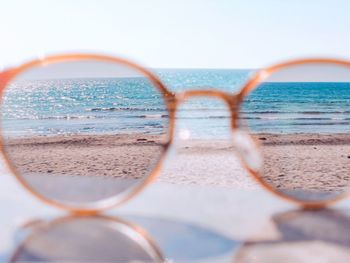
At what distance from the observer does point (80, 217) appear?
37.3 inches

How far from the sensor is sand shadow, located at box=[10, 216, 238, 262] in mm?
741

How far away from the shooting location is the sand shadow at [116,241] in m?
0.74

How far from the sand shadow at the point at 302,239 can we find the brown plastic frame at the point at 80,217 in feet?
0.46

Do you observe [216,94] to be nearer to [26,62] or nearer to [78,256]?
[26,62]

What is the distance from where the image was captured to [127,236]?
→ 835 millimetres

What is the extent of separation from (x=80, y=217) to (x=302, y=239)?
1.47 feet

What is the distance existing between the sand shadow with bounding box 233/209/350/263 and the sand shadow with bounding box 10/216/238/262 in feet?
0.17

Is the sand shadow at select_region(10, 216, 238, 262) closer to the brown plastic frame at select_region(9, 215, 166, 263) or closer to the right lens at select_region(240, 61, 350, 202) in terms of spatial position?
the brown plastic frame at select_region(9, 215, 166, 263)

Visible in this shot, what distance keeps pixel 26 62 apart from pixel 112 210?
39 cm

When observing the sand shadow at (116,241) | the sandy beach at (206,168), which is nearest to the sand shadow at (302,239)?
the sand shadow at (116,241)

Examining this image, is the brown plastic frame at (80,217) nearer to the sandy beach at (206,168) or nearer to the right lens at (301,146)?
the sandy beach at (206,168)

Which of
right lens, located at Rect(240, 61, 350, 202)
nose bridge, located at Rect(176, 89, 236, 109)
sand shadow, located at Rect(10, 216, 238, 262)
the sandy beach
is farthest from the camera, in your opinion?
the sandy beach

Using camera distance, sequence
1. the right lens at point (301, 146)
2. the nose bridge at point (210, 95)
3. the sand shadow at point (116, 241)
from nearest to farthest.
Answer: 1. the sand shadow at point (116, 241)
2. the nose bridge at point (210, 95)
3. the right lens at point (301, 146)

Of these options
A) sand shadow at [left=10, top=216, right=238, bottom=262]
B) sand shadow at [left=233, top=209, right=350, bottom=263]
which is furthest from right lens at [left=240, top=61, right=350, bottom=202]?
sand shadow at [left=10, top=216, right=238, bottom=262]
